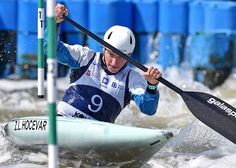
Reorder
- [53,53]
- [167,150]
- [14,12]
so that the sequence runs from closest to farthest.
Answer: [53,53]
[167,150]
[14,12]

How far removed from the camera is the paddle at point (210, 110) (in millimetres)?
2761

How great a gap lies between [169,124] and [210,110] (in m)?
1.67

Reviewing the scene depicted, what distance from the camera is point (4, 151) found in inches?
117

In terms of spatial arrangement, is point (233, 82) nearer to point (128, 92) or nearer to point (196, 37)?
point (196, 37)

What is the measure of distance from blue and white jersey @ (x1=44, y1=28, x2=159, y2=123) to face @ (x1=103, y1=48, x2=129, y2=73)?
0.18 feet

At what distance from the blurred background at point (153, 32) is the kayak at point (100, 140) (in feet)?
11.4

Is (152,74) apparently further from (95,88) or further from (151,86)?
(95,88)

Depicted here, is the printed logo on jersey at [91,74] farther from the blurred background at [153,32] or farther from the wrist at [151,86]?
the blurred background at [153,32]

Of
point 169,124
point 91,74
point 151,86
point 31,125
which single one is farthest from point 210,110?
point 169,124

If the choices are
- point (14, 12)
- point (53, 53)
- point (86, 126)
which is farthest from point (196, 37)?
point (53, 53)

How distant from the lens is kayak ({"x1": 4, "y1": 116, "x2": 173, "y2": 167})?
2.41 meters

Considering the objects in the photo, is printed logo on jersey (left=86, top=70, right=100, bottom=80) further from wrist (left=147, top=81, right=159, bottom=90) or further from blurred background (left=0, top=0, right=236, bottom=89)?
blurred background (left=0, top=0, right=236, bottom=89)

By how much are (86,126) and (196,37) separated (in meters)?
4.21

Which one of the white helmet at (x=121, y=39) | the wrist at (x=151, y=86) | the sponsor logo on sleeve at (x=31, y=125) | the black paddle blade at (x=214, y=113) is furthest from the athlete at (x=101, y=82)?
the black paddle blade at (x=214, y=113)
